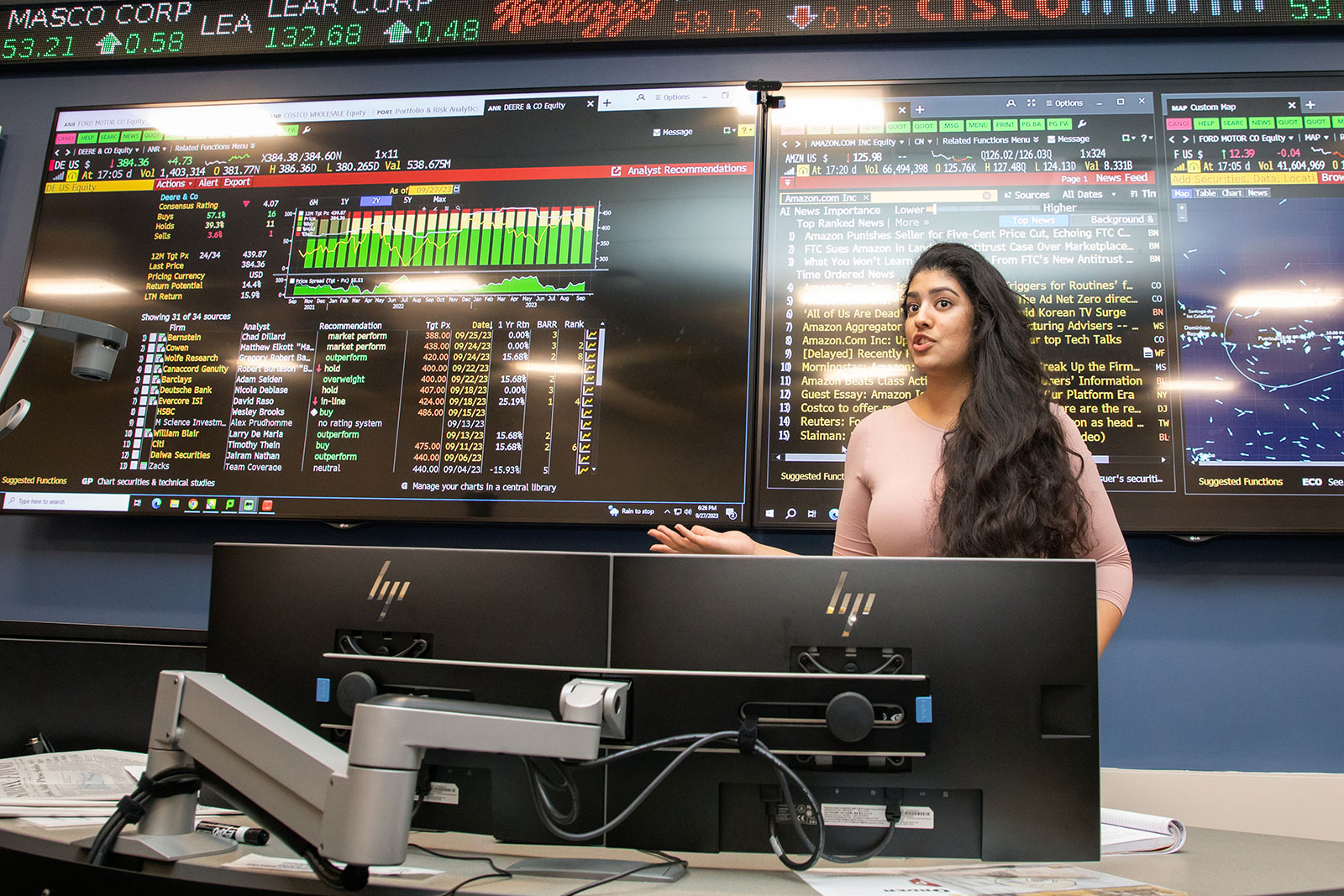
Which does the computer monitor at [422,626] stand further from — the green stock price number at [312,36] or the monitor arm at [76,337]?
the green stock price number at [312,36]

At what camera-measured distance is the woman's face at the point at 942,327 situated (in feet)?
5.55

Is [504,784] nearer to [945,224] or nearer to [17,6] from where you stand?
[945,224]

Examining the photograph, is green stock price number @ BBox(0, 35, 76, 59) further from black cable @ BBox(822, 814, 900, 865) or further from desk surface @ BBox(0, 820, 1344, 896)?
black cable @ BBox(822, 814, 900, 865)

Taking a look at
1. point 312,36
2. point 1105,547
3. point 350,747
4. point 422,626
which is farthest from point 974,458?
point 312,36

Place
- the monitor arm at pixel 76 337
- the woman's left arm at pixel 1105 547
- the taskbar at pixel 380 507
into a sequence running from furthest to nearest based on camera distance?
1. the taskbar at pixel 380 507
2. the woman's left arm at pixel 1105 547
3. the monitor arm at pixel 76 337

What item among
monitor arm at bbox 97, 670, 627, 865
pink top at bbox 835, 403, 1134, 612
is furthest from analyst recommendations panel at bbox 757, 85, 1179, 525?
monitor arm at bbox 97, 670, 627, 865

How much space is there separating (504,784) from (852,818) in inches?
13.6

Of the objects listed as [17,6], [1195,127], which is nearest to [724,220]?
[1195,127]

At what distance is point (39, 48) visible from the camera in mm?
2688

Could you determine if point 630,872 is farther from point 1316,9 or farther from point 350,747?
point 1316,9

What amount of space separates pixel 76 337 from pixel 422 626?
2.23 feet

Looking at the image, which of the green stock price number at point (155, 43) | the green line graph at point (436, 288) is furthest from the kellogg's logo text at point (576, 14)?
the green stock price number at point (155, 43)

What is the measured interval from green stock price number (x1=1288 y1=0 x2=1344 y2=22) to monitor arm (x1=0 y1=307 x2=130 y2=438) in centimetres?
276

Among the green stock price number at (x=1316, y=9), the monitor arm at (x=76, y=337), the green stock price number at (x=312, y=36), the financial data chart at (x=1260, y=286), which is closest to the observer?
the monitor arm at (x=76, y=337)
